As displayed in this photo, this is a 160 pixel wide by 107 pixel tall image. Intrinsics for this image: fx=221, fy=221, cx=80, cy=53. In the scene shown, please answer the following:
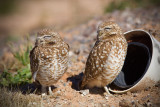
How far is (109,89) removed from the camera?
4676 millimetres

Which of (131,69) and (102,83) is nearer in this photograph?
(102,83)

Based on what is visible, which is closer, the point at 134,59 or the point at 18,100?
the point at 18,100

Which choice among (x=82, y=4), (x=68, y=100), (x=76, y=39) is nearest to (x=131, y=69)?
(x=68, y=100)

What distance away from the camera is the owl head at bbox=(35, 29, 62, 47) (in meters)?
4.10

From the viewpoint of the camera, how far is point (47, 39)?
13.5 ft

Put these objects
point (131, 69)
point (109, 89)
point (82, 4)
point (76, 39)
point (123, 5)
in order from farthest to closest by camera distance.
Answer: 1. point (82, 4)
2. point (123, 5)
3. point (76, 39)
4. point (131, 69)
5. point (109, 89)

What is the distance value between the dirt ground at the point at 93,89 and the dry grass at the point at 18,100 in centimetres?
20

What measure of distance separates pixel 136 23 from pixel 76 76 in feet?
8.93

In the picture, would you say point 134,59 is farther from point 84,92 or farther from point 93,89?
point 84,92

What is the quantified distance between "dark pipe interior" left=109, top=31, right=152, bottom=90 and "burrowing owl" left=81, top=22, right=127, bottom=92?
63cm

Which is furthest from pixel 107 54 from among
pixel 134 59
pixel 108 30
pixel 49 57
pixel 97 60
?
pixel 134 59

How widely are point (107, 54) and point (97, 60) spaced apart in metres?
0.24

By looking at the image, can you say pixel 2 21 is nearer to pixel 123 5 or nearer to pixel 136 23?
pixel 123 5

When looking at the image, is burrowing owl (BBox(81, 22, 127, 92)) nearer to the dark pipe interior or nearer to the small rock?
the small rock
